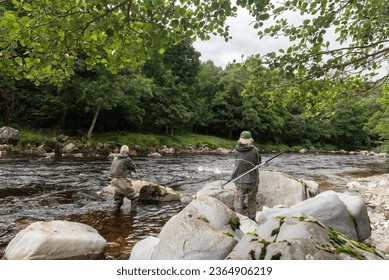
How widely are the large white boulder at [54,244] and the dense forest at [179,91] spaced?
10.6 feet

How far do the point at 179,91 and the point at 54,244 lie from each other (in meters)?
42.1

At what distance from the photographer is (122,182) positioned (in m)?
10.9

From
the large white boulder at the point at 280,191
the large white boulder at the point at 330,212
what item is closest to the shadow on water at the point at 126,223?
the large white boulder at the point at 280,191

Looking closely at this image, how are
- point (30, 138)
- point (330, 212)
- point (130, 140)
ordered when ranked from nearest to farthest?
point (330, 212)
point (30, 138)
point (130, 140)

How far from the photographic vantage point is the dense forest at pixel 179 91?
181 inches

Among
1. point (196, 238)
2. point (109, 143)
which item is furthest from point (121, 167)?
point (109, 143)

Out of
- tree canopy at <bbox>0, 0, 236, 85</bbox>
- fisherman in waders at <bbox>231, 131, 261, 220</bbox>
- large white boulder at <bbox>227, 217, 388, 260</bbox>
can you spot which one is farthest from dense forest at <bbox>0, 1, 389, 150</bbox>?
large white boulder at <bbox>227, 217, 388, 260</bbox>

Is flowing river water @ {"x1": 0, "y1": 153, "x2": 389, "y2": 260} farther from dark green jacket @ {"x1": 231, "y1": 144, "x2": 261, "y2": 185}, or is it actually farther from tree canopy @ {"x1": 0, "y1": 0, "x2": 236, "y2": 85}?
tree canopy @ {"x1": 0, "y1": 0, "x2": 236, "y2": 85}

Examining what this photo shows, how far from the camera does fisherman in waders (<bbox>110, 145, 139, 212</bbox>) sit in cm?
1075

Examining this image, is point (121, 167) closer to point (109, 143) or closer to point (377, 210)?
point (377, 210)

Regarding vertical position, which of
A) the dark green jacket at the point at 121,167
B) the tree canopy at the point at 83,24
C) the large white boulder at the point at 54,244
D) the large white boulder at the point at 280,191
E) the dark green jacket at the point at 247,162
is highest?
the tree canopy at the point at 83,24

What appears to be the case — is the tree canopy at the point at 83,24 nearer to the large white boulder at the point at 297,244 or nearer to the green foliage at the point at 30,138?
the large white boulder at the point at 297,244

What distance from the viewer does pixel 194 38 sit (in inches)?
194
